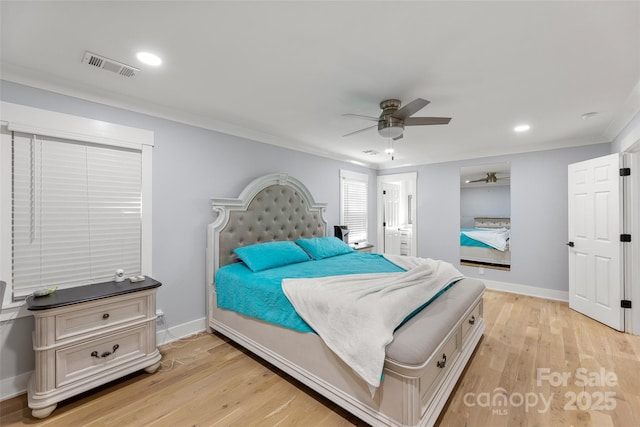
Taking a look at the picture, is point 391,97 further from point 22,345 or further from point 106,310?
Answer: point 22,345

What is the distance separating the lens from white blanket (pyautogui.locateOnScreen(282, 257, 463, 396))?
1563 mm

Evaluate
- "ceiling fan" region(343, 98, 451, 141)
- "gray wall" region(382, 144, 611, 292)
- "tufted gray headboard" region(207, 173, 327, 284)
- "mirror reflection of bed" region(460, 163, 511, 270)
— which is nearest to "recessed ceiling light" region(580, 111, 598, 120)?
"gray wall" region(382, 144, 611, 292)

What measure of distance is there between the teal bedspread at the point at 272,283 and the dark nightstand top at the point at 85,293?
696 millimetres

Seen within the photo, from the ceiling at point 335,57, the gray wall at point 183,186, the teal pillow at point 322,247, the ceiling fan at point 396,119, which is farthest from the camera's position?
the teal pillow at point 322,247

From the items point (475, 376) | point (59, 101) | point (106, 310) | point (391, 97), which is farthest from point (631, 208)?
point (59, 101)

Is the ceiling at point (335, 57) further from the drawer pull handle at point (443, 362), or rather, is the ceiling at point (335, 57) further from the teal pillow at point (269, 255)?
the drawer pull handle at point (443, 362)

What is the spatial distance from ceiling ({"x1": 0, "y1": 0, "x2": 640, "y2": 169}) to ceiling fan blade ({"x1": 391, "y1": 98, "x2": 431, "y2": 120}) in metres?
0.19

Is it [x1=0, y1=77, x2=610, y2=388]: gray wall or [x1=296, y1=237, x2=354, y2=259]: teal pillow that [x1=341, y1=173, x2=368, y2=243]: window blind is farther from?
[x1=296, y1=237, x2=354, y2=259]: teal pillow

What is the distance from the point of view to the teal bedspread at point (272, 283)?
218 cm

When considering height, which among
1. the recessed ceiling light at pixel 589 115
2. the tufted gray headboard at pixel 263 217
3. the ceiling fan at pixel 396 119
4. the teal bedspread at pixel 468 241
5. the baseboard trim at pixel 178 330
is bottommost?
the baseboard trim at pixel 178 330

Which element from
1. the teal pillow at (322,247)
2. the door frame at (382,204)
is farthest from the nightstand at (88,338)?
the door frame at (382,204)

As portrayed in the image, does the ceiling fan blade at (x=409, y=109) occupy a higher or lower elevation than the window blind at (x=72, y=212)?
higher

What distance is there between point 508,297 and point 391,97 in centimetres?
372

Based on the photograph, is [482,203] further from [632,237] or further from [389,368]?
[389,368]
